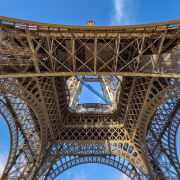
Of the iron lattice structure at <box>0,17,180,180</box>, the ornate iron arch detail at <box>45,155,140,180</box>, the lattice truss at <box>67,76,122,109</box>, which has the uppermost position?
the lattice truss at <box>67,76,122,109</box>

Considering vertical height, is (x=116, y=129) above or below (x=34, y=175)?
above

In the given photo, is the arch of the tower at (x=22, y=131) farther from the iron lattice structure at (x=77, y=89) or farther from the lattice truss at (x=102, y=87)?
the lattice truss at (x=102, y=87)

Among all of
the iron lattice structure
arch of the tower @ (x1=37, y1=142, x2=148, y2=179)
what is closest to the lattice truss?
the iron lattice structure

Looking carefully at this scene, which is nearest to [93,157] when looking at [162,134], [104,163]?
[104,163]

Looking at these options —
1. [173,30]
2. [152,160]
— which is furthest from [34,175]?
[173,30]

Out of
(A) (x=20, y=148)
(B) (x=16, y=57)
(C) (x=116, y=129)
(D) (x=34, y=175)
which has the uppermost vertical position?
(B) (x=16, y=57)

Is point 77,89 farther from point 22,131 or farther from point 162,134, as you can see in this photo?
point 162,134

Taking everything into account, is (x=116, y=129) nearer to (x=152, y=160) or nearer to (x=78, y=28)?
(x=152, y=160)

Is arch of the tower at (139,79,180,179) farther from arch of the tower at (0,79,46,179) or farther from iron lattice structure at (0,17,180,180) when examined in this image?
arch of the tower at (0,79,46,179)
